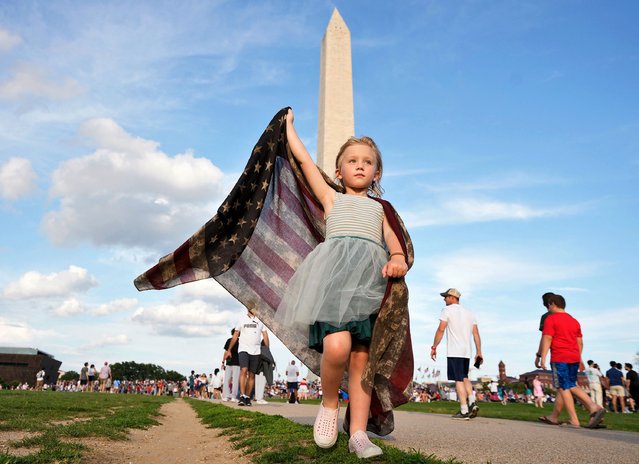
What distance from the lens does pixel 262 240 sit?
443cm

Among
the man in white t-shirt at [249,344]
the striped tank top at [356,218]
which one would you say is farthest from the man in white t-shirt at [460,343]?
the striped tank top at [356,218]

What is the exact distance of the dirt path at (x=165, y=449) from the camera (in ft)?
13.3

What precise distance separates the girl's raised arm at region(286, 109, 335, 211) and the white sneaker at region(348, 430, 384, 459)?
59.3 inches

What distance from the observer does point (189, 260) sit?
4281mm

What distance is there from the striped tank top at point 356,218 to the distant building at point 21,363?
80.0 metres

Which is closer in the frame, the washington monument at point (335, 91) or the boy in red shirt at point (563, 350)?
the boy in red shirt at point (563, 350)

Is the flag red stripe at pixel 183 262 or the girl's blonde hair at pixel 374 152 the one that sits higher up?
the girl's blonde hair at pixel 374 152

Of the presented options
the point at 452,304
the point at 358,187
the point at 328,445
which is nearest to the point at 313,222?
the point at 358,187

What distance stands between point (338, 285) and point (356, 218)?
0.56 m

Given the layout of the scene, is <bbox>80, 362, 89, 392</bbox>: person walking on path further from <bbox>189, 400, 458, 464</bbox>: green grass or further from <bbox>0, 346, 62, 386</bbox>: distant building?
<bbox>0, 346, 62, 386</bbox>: distant building

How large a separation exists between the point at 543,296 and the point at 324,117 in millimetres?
22023

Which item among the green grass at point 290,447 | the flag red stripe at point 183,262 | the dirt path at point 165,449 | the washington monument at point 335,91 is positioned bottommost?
the dirt path at point 165,449

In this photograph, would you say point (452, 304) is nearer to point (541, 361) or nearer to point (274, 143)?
point (541, 361)

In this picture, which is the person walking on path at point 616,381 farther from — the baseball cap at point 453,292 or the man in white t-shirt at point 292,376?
the baseball cap at point 453,292
